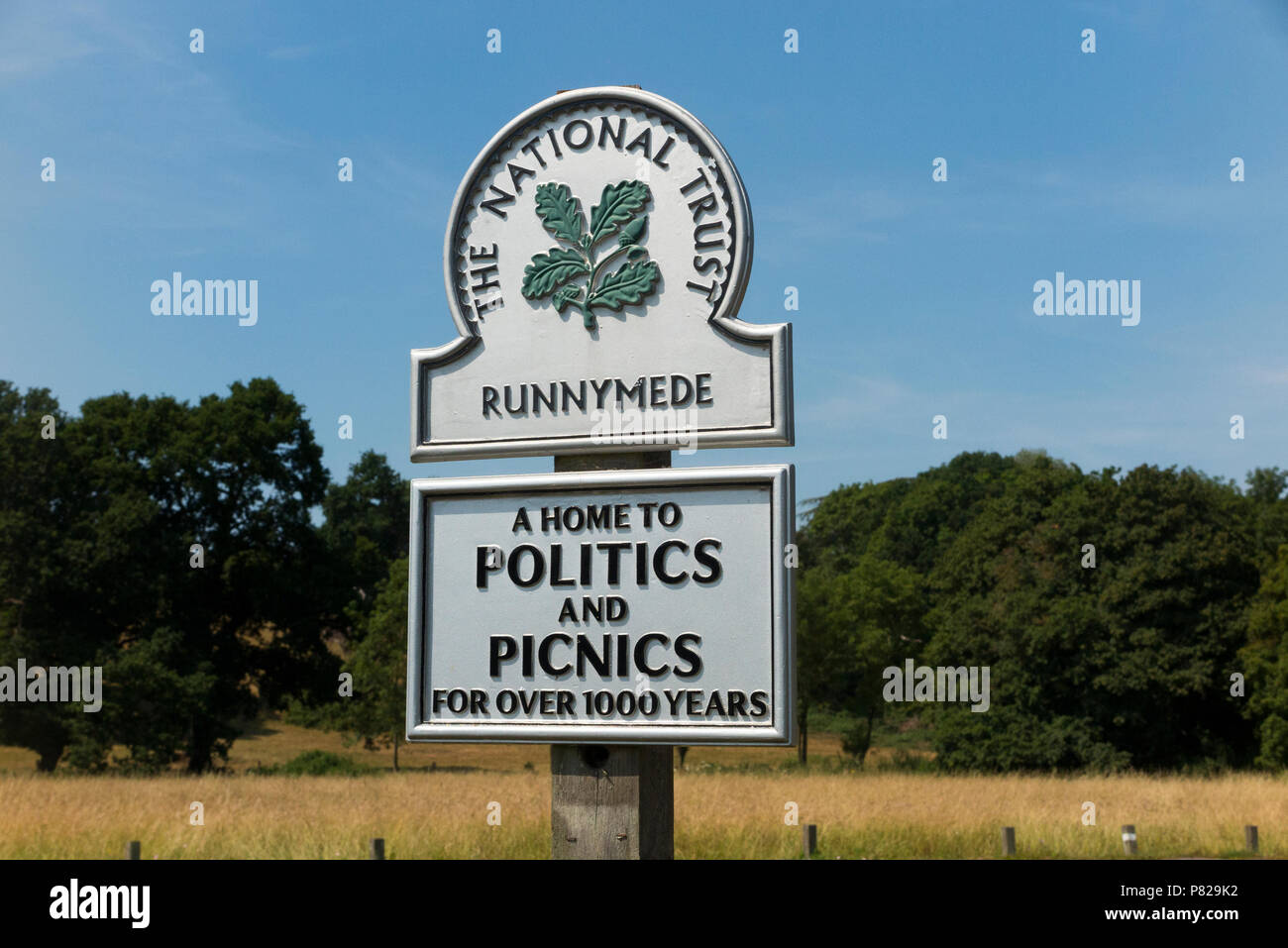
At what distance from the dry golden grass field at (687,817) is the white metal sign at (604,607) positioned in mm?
9943

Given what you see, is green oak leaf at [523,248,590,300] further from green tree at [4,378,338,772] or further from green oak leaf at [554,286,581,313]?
green tree at [4,378,338,772]

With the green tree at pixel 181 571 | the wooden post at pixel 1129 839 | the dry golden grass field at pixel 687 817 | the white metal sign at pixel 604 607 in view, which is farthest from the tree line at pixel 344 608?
the white metal sign at pixel 604 607

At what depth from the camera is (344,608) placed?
4131cm

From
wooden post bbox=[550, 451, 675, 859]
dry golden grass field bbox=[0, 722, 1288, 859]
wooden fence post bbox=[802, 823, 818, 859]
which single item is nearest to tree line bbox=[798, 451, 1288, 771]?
dry golden grass field bbox=[0, 722, 1288, 859]

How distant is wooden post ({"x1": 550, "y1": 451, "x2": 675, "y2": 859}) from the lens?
15.6 ft

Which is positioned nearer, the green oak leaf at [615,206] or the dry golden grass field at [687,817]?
the green oak leaf at [615,206]

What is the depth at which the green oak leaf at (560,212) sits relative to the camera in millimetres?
5035

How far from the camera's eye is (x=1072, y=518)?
40844 mm

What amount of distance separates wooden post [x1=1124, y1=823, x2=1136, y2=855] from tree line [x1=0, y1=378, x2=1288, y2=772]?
67.5 ft

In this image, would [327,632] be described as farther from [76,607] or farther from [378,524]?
[378,524]

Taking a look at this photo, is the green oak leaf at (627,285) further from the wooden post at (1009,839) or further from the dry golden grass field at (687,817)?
the wooden post at (1009,839)

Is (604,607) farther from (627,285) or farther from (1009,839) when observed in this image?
(1009,839)
